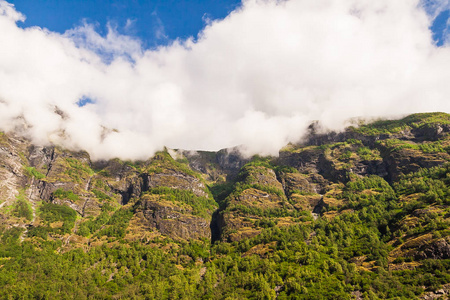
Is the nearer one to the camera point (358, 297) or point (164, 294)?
point (358, 297)

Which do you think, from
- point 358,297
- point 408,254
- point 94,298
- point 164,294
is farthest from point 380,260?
point 94,298

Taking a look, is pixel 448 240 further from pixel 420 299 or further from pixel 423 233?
pixel 420 299

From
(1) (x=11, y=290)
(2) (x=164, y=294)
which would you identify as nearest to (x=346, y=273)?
(2) (x=164, y=294)

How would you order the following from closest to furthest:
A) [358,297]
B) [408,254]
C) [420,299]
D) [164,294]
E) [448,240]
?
1. [420,299]
2. [358,297]
3. [448,240]
4. [408,254]
5. [164,294]

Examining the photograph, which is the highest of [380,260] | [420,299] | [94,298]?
[380,260]

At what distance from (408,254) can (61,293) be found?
240 meters

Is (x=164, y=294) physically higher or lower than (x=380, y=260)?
lower

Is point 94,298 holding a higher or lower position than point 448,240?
lower

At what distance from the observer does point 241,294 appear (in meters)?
183

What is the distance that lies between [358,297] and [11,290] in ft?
745

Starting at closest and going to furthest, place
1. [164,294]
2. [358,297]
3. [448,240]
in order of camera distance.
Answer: [358,297] < [448,240] < [164,294]

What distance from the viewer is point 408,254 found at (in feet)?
600

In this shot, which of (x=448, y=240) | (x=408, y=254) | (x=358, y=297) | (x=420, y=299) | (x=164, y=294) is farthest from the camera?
(x=164, y=294)

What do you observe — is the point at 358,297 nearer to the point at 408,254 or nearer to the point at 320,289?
the point at 320,289
